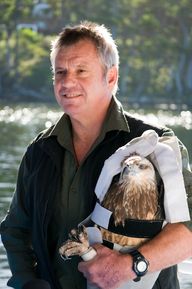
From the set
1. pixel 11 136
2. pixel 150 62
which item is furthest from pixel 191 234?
pixel 150 62

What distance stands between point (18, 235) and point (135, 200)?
2.03ft

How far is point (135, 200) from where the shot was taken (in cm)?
278

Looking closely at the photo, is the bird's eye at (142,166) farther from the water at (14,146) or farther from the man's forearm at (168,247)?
the water at (14,146)

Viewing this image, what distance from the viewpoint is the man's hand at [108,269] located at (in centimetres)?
279

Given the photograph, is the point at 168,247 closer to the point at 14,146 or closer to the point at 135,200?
the point at 135,200

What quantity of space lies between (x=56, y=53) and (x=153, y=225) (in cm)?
66

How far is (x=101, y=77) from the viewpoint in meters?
3.10

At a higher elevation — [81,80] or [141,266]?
[81,80]

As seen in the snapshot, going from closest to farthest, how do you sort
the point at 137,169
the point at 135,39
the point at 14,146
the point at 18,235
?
the point at 137,169
the point at 18,235
the point at 14,146
the point at 135,39

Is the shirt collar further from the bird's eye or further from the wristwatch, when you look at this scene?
the wristwatch

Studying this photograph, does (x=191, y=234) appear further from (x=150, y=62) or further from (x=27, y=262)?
(x=150, y=62)

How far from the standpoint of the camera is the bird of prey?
2.78m

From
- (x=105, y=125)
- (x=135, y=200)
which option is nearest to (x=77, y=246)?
(x=135, y=200)

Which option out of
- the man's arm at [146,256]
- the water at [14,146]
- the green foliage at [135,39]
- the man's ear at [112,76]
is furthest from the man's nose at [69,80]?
the green foliage at [135,39]
